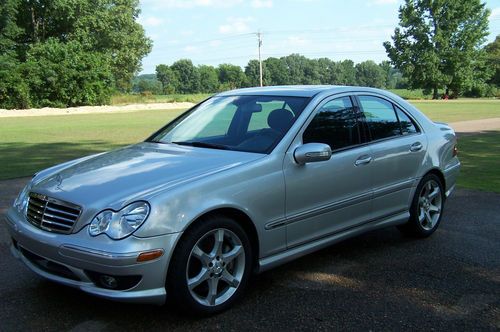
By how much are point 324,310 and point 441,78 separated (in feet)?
240

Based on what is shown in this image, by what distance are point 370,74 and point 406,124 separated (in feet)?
331

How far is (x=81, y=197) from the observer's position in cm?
335

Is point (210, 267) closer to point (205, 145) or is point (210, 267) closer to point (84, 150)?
point (205, 145)

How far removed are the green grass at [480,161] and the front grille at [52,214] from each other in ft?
21.9

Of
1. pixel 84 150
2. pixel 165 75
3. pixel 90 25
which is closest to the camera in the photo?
pixel 84 150

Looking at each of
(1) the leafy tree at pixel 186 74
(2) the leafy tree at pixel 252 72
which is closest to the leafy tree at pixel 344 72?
(2) the leafy tree at pixel 252 72

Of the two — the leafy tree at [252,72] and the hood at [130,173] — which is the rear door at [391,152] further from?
the leafy tree at [252,72]

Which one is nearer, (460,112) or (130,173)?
(130,173)

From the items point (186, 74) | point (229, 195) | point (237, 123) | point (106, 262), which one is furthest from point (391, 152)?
point (186, 74)

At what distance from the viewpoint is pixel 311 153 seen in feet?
12.9

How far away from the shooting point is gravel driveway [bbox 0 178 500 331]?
342cm

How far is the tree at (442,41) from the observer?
2768 inches

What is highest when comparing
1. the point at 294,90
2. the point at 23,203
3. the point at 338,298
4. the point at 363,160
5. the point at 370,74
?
the point at 294,90

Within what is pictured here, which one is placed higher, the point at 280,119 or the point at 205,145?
the point at 280,119
